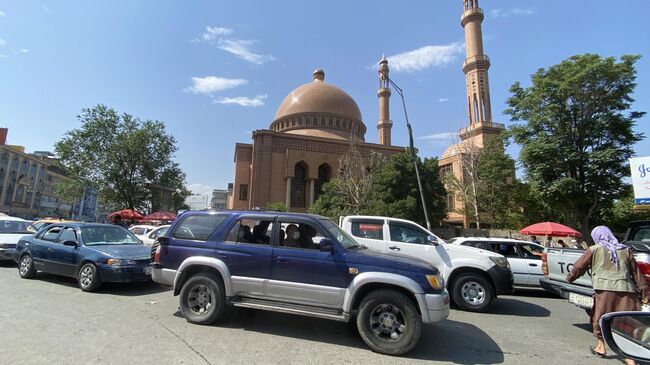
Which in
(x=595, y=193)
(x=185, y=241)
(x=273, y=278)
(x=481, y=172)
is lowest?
(x=273, y=278)

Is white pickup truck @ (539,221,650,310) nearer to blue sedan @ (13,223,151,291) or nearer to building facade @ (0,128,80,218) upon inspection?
blue sedan @ (13,223,151,291)

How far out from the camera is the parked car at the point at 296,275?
4.28 meters

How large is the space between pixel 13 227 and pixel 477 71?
41.5 metres

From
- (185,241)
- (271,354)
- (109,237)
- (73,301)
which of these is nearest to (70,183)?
(109,237)

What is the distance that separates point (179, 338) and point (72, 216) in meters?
80.4

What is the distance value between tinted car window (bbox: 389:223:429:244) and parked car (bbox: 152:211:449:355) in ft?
10.4

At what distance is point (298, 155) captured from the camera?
43312 mm

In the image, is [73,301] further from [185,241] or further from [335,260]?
[335,260]

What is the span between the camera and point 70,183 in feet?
108

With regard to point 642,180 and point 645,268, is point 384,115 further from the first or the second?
point 645,268

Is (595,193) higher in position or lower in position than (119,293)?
higher

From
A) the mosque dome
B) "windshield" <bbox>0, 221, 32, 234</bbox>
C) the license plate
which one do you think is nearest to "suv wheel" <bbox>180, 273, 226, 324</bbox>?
the license plate

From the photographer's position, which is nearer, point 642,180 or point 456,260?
point 456,260

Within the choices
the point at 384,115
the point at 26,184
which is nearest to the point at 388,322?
the point at 384,115
